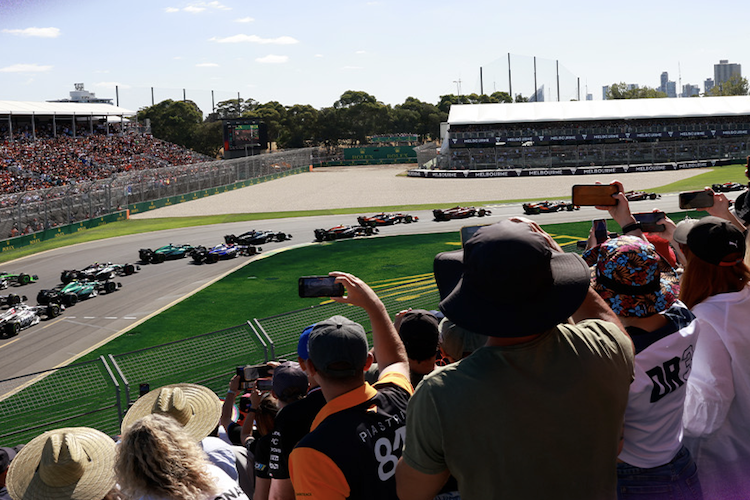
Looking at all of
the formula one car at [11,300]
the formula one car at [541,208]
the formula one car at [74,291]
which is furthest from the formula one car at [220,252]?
the formula one car at [541,208]

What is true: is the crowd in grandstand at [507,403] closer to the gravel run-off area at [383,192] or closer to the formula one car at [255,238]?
the formula one car at [255,238]

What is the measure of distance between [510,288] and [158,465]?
75.4 inches

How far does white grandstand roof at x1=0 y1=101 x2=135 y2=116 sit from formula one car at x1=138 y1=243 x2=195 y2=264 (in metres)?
47.1

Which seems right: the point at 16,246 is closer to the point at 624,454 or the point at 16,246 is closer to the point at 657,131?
the point at 624,454

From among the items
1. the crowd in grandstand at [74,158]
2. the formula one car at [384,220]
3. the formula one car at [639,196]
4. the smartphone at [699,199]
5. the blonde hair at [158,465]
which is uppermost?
the crowd in grandstand at [74,158]

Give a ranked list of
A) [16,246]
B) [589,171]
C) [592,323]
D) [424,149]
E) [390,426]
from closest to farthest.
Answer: [592,323] → [390,426] → [16,246] → [589,171] → [424,149]

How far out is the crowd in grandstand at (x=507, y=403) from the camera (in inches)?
98.7

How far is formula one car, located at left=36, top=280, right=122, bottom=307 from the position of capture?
24525 millimetres

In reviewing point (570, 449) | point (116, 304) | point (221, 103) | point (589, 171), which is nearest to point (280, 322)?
point (570, 449)

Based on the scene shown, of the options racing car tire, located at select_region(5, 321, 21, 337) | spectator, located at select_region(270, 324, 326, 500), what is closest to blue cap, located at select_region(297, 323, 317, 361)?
spectator, located at select_region(270, 324, 326, 500)

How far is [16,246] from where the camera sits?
38.1m

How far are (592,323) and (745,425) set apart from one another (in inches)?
66.3

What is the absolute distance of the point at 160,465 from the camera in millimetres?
3270

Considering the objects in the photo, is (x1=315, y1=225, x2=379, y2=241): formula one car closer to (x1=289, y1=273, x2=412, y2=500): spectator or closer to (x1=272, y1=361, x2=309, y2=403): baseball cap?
(x1=272, y1=361, x2=309, y2=403): baseball cap
